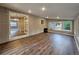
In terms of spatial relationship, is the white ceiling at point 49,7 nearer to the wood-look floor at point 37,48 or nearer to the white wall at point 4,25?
the white wall at point 4,25

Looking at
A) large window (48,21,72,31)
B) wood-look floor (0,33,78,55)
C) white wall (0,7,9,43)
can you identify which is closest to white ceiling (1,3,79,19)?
white wall (0,7,9,43)

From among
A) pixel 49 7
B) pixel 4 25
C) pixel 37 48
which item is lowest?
pixel 37 48

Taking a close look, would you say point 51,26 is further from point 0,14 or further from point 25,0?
point 25,0

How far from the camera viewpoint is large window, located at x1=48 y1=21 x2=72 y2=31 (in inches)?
546

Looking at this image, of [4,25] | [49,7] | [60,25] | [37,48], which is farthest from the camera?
[60,25]

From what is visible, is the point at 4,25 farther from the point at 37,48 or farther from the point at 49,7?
the point at 49,7

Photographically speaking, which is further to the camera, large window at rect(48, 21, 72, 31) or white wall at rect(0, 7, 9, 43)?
large window at rect(48, 21, 72, 31)

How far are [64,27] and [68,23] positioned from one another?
855mm

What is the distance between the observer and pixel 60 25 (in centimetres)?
1479

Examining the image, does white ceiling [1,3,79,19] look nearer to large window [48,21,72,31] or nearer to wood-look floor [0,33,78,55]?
wood-look floor [0,33,78,55]

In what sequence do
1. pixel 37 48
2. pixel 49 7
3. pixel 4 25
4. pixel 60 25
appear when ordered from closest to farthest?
pixel 37 48, pixel 49 7, pixel 4 25, pixel 60 25

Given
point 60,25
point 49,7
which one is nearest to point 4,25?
point 49,7

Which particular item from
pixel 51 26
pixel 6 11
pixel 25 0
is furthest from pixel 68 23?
pixel 25 0

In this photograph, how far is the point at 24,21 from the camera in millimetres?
9383
